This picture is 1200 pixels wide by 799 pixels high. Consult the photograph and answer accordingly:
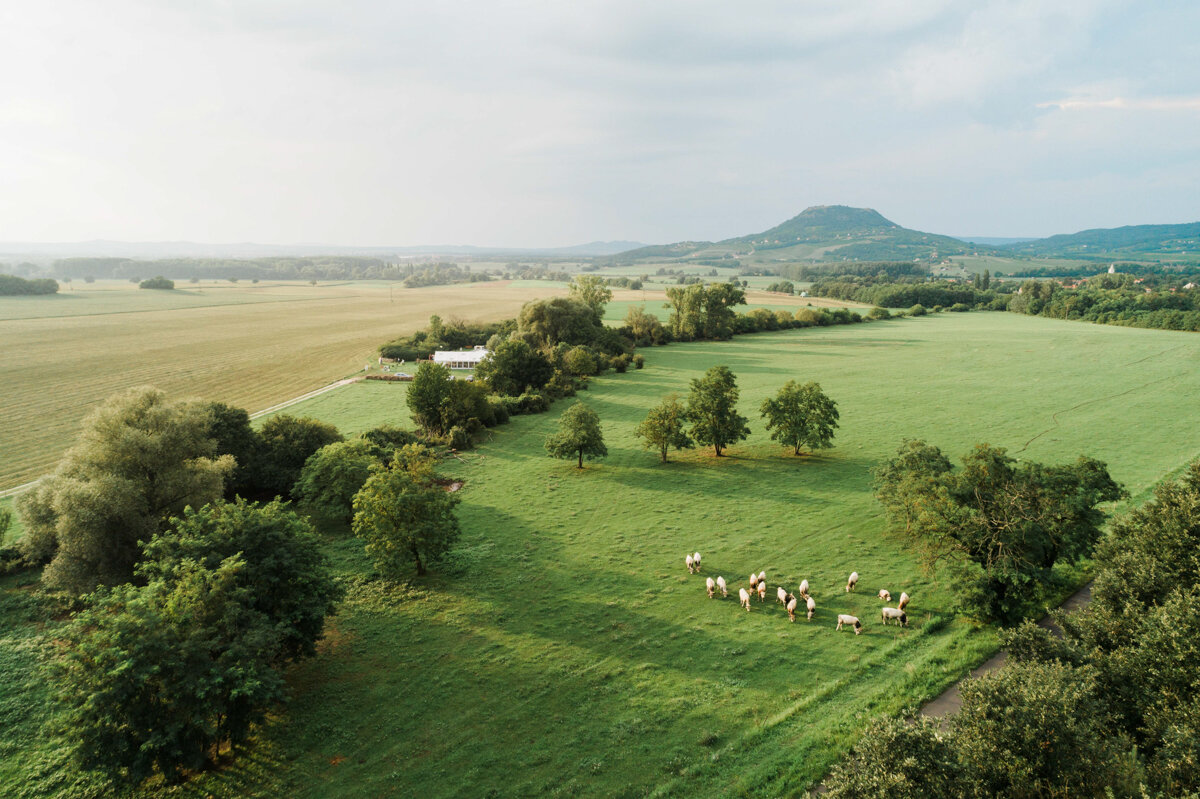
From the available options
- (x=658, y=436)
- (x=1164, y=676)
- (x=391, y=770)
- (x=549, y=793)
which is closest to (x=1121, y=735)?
(x=1164, y=676)

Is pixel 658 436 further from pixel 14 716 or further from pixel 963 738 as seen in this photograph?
pixel 14 716

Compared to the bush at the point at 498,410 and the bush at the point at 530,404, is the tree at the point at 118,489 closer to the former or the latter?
the bush at the point at 498,410

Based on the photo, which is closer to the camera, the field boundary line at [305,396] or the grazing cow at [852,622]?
the grazing cow at [852,622]

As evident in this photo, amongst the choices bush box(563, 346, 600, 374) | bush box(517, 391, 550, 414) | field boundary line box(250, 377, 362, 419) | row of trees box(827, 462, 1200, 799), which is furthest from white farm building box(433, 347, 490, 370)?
row of trees box(827, 462, 1200, 799)

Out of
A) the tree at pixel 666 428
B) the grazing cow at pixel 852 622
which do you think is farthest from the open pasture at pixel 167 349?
the grazing cow at pixel 852 622

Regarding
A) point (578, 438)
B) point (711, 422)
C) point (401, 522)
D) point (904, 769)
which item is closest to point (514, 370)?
point (578, 438)
